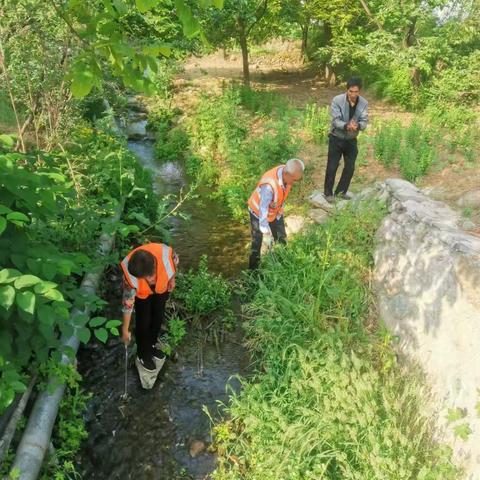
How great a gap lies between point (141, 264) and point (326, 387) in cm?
217

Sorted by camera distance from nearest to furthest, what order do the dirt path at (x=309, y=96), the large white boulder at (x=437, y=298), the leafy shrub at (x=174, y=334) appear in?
the large white boulder at (x=437, y=298)
the leafy shrub at (x=174, y=334)
the dirt path at (x=309, y=96)

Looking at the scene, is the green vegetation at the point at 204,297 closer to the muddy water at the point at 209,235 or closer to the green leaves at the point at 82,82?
the muddy water at the point at 209,235

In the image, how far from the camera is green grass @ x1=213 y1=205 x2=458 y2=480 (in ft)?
12.5

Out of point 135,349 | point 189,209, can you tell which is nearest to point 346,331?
point 135,349

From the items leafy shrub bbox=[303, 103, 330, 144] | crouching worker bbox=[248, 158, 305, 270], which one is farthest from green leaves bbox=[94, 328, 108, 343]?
leafy shrub bbox=[303, 103, 330, 144]

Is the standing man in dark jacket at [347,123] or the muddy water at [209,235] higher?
the standing man in dark jacket at [347,123]

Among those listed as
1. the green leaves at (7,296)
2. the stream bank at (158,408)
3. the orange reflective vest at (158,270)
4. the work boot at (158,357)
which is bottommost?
the stream bank at (158,408)

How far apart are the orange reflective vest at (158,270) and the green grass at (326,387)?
142 centimetres

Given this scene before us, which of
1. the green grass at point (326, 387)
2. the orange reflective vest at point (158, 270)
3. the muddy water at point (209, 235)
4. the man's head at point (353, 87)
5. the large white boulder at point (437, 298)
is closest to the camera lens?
the green grass at point (326, 387)

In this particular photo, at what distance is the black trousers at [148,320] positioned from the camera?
5.04 meters

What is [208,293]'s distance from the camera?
650 cm

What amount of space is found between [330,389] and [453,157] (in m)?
6.31

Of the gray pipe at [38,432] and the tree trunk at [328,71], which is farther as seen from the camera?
the tree trunk at [328,71]

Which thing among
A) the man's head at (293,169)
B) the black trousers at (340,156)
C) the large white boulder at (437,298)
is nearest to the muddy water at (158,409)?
the large white boulder at (437,298)
